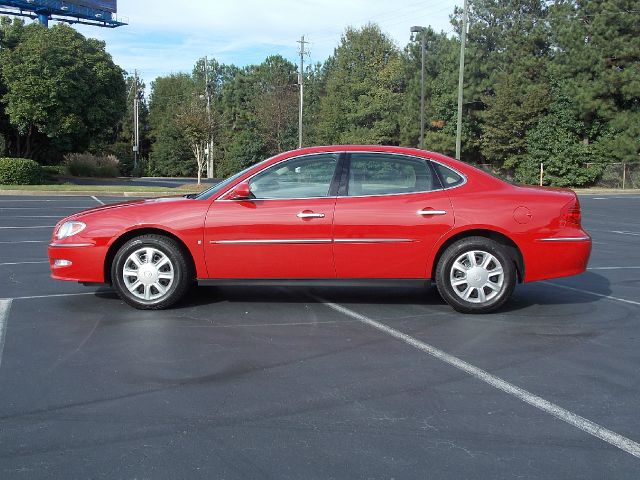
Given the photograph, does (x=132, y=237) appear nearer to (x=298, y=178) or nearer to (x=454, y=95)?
(x=298, y=178)

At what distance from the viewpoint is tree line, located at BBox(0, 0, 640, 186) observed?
3750 cm

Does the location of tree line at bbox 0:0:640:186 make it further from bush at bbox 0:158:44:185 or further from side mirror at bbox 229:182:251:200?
side mirror at bbox 229:182:251:200

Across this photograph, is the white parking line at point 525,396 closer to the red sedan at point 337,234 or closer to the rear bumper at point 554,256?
the red sedan at point 337,234

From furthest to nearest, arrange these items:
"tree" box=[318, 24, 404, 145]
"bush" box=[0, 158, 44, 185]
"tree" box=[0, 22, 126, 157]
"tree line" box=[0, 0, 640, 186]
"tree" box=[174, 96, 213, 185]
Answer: "tree" box=[318, 24, 404, 145] < "tree line" box=[0, 0, 640, 186] < "tree" box=[0, 22, 126, 157] < "tree" box=[174, 96, 213, 185] < "bush" box=[0, 158, 44, 185]

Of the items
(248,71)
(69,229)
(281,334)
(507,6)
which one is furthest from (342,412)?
(248,71)

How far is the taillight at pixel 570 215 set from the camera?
6.42 metres

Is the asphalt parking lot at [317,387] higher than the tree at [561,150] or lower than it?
lower

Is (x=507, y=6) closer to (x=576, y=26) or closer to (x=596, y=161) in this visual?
(x=576, y=26)

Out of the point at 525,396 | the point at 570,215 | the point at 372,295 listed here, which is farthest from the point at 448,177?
the point at 525,396

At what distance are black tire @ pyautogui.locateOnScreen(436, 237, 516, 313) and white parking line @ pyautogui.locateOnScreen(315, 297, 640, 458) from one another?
2.71 ft

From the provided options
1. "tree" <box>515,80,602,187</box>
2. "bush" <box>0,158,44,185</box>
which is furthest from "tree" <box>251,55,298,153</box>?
"bush" <box>0,158,44,185</box>

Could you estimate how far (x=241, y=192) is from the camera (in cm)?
636

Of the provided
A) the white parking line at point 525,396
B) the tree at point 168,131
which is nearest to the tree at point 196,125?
the white parking line at point 525,396

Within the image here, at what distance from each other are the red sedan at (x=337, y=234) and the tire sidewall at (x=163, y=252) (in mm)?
11
